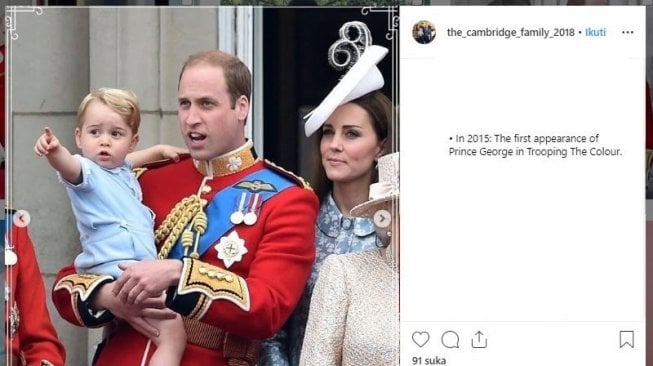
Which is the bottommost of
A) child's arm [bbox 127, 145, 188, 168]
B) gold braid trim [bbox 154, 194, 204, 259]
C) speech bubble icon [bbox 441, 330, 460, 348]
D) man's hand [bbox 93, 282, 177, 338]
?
speech bubble icon [bbox 441, 330, 460, 348]

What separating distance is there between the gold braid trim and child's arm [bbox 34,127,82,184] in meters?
0.28

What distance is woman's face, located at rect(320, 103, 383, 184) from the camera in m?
3.58

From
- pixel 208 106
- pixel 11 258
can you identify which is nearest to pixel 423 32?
pixel 208 106

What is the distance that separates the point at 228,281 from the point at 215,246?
116 millimetres

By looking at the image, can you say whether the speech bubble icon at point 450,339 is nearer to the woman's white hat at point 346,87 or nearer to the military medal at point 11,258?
the woman's white hat at point 346,87

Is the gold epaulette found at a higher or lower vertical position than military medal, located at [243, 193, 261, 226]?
higher

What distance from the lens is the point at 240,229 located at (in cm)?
358

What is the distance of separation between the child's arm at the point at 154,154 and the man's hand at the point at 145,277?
11.8 inches

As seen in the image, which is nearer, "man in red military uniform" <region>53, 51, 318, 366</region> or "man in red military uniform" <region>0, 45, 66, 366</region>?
"man in red military uniform" <region>53, 51, 318, 366</region>

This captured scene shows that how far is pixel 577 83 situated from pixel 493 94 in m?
0.25

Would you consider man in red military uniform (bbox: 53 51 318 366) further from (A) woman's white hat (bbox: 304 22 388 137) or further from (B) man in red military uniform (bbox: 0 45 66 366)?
(A) woman's white hat (bbox: 304 22 388 137)

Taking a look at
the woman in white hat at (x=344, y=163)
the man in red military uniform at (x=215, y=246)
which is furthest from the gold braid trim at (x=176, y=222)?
the woman in white hat at (x=344, y=163)

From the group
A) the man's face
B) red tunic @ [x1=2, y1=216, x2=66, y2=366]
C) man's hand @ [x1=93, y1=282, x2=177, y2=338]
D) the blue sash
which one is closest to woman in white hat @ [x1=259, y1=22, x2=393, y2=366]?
the blue sash

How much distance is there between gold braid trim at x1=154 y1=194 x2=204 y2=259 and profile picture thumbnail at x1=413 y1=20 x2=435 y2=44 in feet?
2.60
